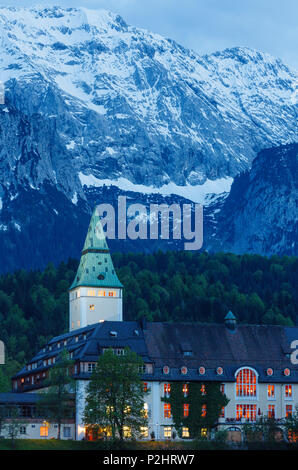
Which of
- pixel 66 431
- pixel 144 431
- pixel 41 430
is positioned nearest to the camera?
pixel 144 431

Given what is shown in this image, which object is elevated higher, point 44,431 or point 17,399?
point 17,399

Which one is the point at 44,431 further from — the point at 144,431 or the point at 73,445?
the point at 144,431

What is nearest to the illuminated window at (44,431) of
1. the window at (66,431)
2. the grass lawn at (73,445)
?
the window at (66,431)

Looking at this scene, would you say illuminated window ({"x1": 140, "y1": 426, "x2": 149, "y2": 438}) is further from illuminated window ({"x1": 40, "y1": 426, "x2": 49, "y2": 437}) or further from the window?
illuminated window ({"x1": 40, "y1": 426, "x2": 49, "y2": 437})

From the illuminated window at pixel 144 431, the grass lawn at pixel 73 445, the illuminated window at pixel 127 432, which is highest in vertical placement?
the illuminated window at pixel 144 431

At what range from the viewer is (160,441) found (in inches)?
7554

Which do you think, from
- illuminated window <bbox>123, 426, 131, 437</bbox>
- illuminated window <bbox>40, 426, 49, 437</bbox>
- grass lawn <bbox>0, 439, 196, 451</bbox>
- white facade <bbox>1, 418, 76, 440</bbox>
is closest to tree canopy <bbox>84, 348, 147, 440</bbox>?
illuminated window <bbox>123, 426, 131, 437</bbox>

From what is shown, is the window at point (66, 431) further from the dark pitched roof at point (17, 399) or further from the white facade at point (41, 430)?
the dark pitched roof at point (17, 399)

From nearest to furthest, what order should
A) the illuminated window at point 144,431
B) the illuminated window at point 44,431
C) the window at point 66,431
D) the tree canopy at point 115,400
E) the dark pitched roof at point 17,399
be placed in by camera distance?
1. the tree canopy at point 115,400
2. the illuminated window at point 144,431
3. the illuminated window at point 44,431
4. the window at point 66,431
5. the dark pitched roof at point 17,399

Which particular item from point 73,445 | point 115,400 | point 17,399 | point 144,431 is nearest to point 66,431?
point 17,399

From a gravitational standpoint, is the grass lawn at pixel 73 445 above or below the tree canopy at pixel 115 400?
below
